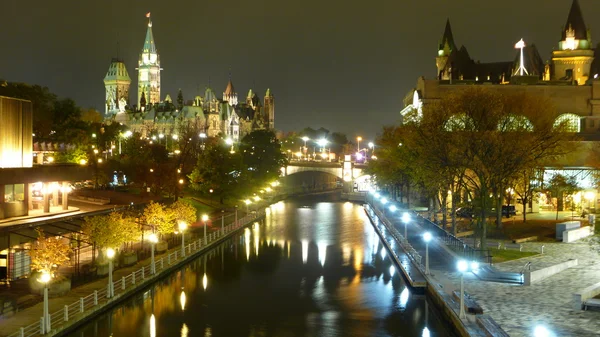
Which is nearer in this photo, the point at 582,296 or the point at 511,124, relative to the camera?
the point at 582,296

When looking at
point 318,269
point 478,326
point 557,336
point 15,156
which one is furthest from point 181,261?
point 557,336

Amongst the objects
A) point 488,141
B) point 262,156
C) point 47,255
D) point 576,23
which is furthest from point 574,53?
point 47,255

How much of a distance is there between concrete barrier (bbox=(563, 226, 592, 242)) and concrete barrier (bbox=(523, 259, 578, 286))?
9.22 meters

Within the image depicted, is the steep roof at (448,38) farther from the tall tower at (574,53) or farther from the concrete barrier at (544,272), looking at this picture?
the concrete barrier at (544,272)

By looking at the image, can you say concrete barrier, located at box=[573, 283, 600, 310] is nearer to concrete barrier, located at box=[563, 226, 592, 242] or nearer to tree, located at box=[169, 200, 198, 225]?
concrete barrier, located at box=[563, 226, 592, 242]

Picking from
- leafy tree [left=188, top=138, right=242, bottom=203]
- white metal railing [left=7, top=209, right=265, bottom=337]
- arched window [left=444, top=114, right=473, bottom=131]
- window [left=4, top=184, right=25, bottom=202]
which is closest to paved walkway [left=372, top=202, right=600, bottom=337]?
arched window [left=444, top=114, right=473, bottom=131]

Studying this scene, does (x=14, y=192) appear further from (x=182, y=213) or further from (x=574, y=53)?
(x=574, y=53)

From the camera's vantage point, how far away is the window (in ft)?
146

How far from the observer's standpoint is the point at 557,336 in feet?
Result: 84.4

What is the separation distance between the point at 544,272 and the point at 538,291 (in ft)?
10.6

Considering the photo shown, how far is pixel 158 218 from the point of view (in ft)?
162

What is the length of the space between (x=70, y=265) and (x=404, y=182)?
53.7 m

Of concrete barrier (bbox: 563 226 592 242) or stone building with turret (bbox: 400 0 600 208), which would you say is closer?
concrete barrier (bbox: 563 226 592 242)

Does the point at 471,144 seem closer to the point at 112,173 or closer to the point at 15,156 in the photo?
the point at 15,156
